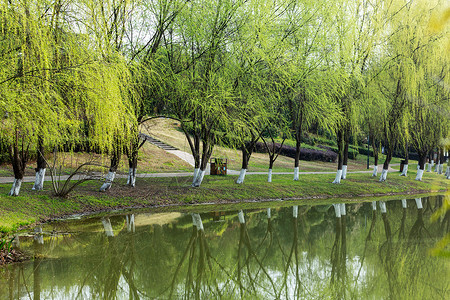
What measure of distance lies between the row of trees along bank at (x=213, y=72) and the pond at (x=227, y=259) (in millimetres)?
2444

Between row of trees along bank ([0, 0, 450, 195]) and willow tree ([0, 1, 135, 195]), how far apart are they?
3 centimetres

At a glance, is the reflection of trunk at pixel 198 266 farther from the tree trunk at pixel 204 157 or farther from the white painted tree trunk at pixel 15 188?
the white painted tree trunk at pixel 15 188

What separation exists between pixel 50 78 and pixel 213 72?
26.5 ft

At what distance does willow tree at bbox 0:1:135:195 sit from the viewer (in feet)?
28.2

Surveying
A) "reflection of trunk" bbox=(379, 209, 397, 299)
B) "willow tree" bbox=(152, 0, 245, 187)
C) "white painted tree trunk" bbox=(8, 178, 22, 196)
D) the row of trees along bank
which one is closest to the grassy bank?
"white painted tree trunk" bbox=(8, 178, 22, 196)

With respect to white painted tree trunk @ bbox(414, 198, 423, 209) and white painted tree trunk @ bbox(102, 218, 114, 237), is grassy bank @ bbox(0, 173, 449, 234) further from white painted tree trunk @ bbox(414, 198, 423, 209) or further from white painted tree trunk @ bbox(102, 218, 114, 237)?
white painted tree trunk @ bbox(414, 198, 423, 209)

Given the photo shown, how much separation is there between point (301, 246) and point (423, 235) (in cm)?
439

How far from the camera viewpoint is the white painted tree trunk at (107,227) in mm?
11198

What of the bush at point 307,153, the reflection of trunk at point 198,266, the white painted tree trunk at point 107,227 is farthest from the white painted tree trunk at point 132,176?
the bush at point 307,153

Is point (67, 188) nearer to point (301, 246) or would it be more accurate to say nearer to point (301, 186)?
point (301, 246)

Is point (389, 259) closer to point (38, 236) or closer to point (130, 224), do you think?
point (130, 224)

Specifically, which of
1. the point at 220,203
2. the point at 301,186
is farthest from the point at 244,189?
the point at 301,186

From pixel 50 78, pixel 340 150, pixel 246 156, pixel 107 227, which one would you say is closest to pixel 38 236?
pixel 107 227

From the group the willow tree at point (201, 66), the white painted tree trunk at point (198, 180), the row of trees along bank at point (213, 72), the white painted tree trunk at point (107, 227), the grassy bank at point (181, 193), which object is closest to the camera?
the row of trees along bank at point (213, 72)
